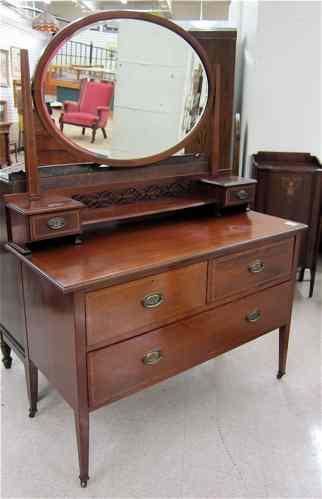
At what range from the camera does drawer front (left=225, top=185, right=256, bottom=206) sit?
1.89 metres

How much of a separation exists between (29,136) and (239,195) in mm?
897

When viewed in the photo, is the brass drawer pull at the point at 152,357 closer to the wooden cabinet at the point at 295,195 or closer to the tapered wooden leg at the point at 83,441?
the tapered wooden leg at the point at 83,441

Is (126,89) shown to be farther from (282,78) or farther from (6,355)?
(282,78)

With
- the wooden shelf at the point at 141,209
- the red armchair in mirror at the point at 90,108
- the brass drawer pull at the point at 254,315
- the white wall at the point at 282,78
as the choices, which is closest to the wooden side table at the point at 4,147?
the red armchair in mirror at the point at 90,108

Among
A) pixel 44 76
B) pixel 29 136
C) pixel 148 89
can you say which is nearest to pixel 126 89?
pixel 148 89

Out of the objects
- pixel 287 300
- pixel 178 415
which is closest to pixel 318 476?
pixel 178 415

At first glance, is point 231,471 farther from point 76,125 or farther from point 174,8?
point 174,8

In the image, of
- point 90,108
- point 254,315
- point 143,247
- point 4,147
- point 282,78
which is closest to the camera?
point 143,247

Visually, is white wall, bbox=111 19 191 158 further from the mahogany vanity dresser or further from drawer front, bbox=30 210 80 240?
drawer front, bbox=30 210 80 240

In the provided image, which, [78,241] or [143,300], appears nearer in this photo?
[143,300]

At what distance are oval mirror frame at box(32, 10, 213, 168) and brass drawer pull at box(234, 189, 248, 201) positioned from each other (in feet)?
0.97

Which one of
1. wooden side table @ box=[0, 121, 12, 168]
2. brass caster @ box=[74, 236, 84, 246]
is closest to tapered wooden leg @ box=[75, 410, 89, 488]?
brass caster @ box=[74, 236, 84, 246]

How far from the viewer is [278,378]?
207 centimetres

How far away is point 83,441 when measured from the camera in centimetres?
143
